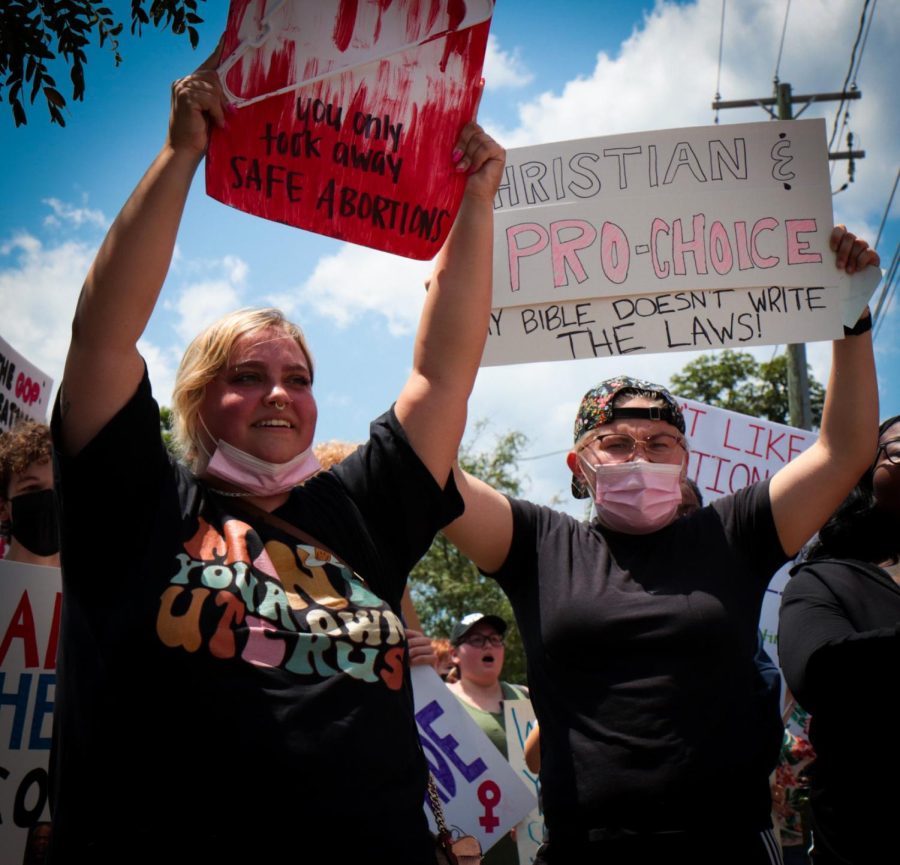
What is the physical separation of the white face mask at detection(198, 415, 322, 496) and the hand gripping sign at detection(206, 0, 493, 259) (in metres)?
0.55

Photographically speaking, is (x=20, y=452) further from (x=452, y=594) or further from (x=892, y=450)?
(x=452, y=594)

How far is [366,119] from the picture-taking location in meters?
2.16

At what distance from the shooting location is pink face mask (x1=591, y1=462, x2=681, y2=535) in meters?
2.58

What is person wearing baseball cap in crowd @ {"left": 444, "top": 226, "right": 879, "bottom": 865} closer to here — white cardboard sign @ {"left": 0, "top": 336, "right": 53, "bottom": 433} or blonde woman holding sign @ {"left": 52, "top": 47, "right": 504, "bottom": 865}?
blonde woman holding sign @ {"left": 52, "top": 47, "right": 504, "bottom": 865}

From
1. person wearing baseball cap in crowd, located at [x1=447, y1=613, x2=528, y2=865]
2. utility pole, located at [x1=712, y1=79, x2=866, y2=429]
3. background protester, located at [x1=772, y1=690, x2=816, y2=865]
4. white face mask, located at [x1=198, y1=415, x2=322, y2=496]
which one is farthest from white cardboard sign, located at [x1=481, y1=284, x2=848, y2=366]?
utility pole, located at [x1=712, y1=79, x2=866, y2=429]

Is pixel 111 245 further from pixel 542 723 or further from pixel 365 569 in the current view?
pixel 542 723

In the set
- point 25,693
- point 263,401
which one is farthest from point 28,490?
point 263,401

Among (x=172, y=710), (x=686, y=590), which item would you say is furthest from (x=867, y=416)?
(x=172, y=710)

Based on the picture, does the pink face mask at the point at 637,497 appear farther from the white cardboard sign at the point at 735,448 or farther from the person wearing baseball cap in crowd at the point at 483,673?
the person wearing baseball cap in crowd at the point at 483,673

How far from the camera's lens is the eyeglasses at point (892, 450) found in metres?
2.64

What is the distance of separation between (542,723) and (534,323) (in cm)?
136

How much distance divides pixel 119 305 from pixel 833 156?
1353cm

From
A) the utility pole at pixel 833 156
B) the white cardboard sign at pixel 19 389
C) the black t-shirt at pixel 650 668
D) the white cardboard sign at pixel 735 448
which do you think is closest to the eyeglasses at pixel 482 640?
the white cardboard sign at pixel 735 448

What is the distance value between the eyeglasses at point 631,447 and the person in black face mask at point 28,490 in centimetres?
184
